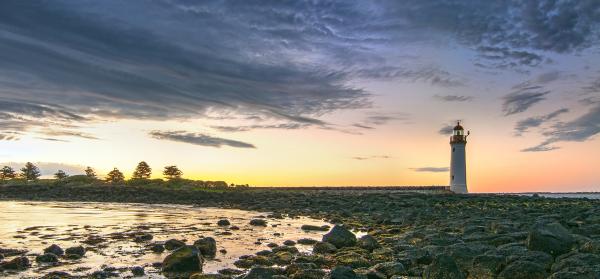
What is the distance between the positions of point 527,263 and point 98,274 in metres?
8.62

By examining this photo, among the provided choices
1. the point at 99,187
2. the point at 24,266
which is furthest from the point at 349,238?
the point at 99,187

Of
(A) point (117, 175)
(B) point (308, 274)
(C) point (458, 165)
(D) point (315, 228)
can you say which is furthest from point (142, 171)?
(B) point (308, 274)

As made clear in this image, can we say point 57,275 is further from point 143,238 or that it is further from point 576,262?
point 576,262

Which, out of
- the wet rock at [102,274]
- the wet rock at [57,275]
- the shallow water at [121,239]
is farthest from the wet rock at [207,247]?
the wet rock at [57,275]

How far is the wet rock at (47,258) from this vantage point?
428 inches

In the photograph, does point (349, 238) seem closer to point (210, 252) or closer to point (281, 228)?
point (210, 252)

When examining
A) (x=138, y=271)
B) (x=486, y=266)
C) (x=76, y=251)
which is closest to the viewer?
(x=486, y=266)

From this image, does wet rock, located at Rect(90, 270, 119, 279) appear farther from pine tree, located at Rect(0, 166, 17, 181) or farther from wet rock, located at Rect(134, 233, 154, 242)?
pine tree, located at Rect(0, 166, 17, 181)

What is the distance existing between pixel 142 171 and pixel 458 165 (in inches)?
2199

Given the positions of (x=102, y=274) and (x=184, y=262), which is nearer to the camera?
(x=102, y=274)

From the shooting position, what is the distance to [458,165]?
1966 inches

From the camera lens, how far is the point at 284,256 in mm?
11766

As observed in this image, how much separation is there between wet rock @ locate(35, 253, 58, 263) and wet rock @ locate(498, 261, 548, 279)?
394 inches

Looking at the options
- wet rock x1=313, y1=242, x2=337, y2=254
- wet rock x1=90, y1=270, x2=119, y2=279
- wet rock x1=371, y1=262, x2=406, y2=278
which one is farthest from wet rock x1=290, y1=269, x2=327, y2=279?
wet rock x1=90, y1=270, x2=119, y2=279
